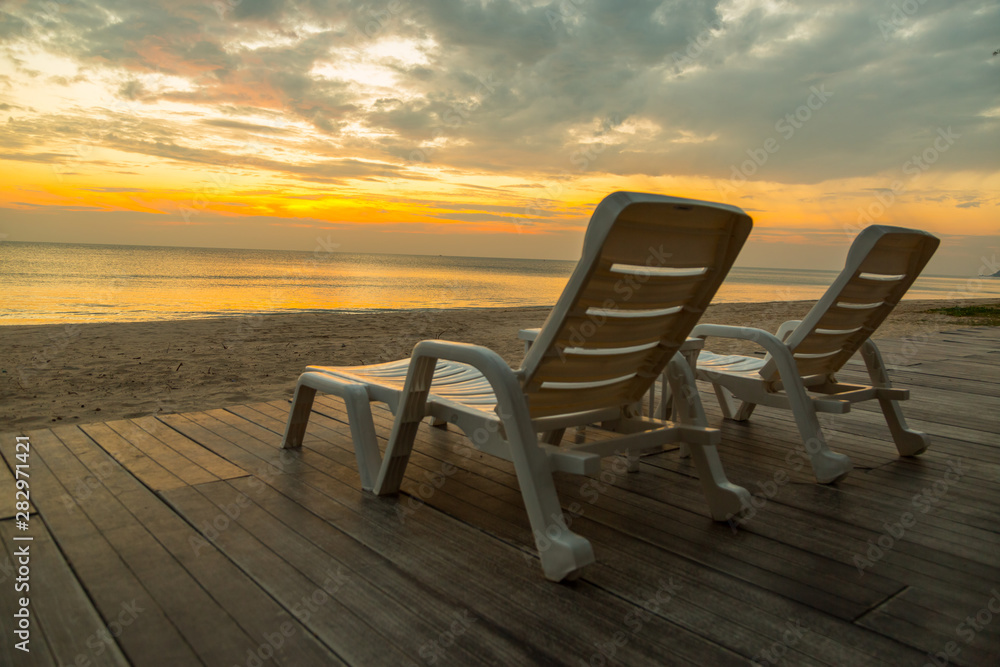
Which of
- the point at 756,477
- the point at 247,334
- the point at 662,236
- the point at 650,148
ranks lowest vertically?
the point at 247,334

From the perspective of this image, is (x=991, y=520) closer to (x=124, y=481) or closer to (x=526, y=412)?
(x=526, y=412)

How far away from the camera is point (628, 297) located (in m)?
1.91

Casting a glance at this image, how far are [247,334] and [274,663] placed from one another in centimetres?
990

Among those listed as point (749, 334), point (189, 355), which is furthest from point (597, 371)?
point (189, 355)

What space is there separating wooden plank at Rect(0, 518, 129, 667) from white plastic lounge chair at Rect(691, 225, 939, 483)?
8.23ft

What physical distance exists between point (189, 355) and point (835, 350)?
779 centimetres

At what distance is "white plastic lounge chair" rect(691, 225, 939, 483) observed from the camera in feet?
8.73

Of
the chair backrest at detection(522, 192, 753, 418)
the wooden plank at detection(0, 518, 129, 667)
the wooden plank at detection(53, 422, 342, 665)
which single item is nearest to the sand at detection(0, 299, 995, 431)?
the wooden plank at detection(53, 422, 342, 665)

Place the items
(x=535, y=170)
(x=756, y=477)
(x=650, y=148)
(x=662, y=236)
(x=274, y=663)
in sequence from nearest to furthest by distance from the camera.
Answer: (x=274, y=663) → (x=662, y=236) → (x=756, y=477) → (x=650, y=148) → (x=535, y=170)

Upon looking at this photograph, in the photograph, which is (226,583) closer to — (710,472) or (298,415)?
(298,415)

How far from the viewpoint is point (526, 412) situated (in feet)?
6.15

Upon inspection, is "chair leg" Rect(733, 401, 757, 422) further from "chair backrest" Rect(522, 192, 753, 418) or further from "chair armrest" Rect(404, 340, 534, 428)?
"chair armrest" Rect(404, 340, 534, 428)

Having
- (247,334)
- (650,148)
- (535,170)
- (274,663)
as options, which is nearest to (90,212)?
(535,170)

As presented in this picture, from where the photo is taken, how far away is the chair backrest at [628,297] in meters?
1.73
